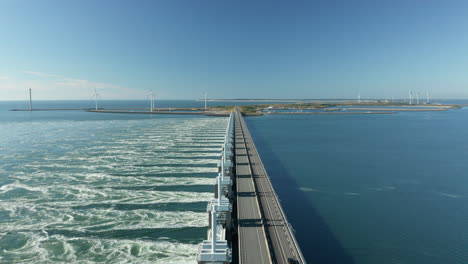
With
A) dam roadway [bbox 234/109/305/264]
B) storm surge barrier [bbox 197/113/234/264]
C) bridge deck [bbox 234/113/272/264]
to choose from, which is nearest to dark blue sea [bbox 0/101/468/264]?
storm surge barrier [bbox 197/113/234/264]

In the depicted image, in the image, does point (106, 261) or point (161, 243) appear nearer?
point (106, 261)

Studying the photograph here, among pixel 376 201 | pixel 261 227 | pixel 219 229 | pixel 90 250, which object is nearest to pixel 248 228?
pixel 261 227

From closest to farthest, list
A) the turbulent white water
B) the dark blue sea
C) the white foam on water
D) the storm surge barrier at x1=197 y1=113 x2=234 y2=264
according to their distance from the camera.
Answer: the storm surge barrier at x1=197 y1=113 x2=234 y2=264
the white foam on water
the turbulent white water
the dark blue sea

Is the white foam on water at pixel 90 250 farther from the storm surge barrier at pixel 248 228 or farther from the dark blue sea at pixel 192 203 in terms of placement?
the storm surge barrier at pixel 248 228

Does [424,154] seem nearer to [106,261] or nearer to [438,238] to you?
[438,238]

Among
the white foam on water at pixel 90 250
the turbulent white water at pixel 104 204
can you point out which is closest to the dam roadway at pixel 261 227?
the turbulent white water at pixel 104 204

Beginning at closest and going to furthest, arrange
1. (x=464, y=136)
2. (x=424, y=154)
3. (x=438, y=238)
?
1. (x=438, y=238)
2. (x=424, y=154)
3. (x=464, y=136)

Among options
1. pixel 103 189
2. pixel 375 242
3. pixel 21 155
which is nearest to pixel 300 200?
pixel 375 242

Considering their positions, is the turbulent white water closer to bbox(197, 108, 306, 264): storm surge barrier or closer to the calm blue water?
bbox(197, 108, 306, 264): storm surge barrier
